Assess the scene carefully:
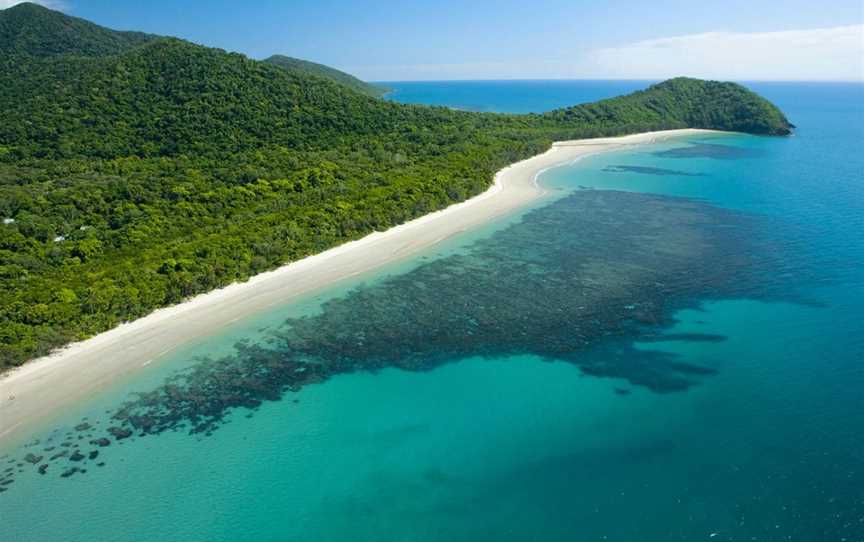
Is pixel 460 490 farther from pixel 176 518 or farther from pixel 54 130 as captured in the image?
pixel 54 130

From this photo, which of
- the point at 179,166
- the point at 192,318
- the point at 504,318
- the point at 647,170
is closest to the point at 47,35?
the point at 179,166

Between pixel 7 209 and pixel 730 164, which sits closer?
pixel 7 209

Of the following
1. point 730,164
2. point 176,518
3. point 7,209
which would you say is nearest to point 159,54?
point 7,209

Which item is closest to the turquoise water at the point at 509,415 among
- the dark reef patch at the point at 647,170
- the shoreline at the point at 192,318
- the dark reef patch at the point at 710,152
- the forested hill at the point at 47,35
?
the shoreline at the point at 192,318

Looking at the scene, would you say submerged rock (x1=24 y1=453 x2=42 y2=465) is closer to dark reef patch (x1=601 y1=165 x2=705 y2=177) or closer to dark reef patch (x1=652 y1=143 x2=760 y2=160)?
dark reef patch (x1=601 y1=165 x2=705 y2=177)

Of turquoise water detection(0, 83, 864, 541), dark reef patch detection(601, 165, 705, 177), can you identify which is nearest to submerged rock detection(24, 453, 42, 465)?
turquoise water detection(0, 83, 864, 541)

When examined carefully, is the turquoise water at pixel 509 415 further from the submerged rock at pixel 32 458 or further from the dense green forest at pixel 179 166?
the dense green forest at pixel 179 166

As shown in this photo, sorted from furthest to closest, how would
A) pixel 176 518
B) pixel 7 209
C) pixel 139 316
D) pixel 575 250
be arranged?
pixel 575 250, pixel 7 209, pixel 139 316, pixel 176 518
